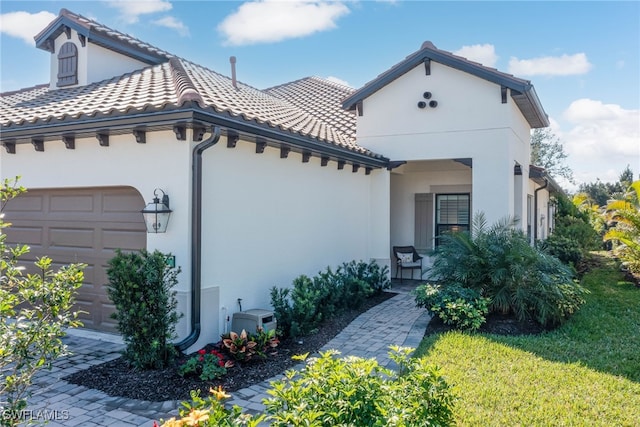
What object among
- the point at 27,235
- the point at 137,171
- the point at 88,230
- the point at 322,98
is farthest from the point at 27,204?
the point at 322,98

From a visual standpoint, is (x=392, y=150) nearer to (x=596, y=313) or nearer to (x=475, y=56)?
(x=475, y=56)

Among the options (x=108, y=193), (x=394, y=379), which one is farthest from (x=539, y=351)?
(x=108, y=193)

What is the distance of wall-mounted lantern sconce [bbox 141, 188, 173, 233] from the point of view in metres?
6.49

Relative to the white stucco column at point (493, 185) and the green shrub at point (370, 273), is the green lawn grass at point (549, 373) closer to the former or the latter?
the white stucco column at point (493, 185)

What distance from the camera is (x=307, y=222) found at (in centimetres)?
956

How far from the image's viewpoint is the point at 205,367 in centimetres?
564

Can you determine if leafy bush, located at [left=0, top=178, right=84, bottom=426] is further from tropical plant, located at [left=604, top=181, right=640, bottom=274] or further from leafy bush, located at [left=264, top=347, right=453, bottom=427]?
tropical plant, located at [left=604, top=181, right=640, bottom=274]

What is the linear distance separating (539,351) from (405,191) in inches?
321

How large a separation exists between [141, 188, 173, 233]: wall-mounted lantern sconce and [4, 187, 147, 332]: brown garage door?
2.35ft

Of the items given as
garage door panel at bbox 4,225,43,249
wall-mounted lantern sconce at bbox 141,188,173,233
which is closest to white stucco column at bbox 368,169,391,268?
wall-mounted lantern sconce at bbox 141,188,173,233

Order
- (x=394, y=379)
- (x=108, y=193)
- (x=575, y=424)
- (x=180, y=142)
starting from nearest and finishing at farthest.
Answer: (x=394, y=379), (x=575, y=424), (x=180, y=142), (x=108, y=193)

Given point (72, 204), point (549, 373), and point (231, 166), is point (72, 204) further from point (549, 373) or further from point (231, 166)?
Result: point (549, 373)

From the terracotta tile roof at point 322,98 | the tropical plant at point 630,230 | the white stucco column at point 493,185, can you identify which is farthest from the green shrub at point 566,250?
the terracotta tile roof at point 322,98

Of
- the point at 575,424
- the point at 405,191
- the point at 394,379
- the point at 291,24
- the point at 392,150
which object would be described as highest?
the point at 291,24
